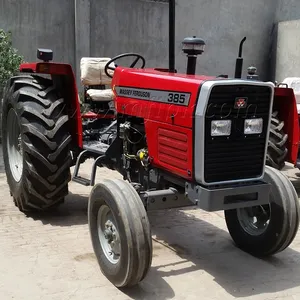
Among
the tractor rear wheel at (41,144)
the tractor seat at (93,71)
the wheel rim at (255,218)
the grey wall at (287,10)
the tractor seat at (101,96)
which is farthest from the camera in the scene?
the grey wall at (287,10)

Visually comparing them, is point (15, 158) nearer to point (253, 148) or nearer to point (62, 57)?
point (253, 148)

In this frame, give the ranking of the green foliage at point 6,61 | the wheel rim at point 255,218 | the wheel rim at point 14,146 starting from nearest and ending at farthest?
the wheel rim at point 255,218
the wheel rim at point 14,146
the green foliage at point 6,61

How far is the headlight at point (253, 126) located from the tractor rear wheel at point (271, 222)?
60 centimetres

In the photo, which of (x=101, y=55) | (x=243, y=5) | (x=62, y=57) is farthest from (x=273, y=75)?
(x=62, y=57)

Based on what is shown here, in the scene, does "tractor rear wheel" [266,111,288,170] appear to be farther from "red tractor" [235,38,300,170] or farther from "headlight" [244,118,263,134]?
"headlight" [244,118,263,134]

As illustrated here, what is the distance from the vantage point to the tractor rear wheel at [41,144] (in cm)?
444

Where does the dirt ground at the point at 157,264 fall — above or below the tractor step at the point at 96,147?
below

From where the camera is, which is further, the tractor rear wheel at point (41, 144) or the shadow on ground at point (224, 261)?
the tractor rear wheel at point (41, 144)

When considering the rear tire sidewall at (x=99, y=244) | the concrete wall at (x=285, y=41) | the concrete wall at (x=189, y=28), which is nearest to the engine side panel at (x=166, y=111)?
the rear tire sidewall at (x=99, y=244)

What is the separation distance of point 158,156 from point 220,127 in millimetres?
622

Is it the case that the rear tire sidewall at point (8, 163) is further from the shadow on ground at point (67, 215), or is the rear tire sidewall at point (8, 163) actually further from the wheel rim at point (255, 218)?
the wheel rim at point (255, 218)

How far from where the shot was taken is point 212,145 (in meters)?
3.25

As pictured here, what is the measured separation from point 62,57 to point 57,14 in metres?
0.94

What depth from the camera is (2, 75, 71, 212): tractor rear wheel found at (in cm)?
444
